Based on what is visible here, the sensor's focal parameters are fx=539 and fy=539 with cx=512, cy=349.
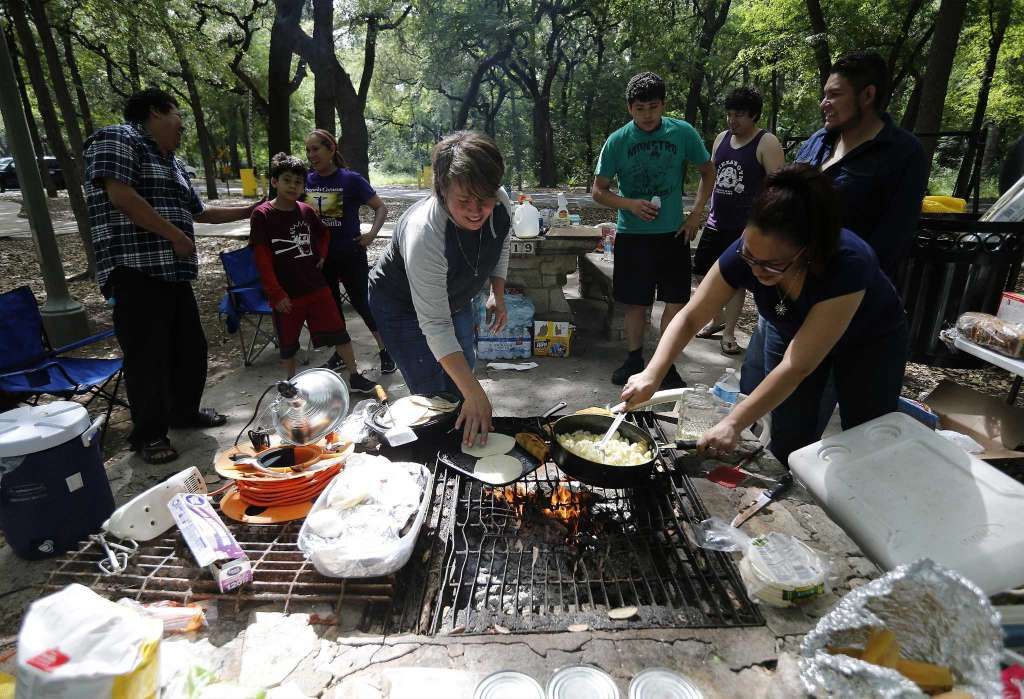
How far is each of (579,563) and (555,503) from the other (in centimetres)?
41

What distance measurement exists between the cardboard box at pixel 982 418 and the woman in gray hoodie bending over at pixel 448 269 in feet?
9.57

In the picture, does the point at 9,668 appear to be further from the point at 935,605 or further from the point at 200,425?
the point at 935,605

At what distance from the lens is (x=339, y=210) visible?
466cm

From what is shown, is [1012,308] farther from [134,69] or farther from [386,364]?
[134,69]

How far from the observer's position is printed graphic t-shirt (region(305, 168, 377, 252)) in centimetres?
462

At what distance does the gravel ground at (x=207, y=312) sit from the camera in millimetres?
4547

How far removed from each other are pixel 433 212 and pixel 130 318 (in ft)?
7.19

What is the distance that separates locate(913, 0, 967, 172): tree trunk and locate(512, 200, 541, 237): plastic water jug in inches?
228

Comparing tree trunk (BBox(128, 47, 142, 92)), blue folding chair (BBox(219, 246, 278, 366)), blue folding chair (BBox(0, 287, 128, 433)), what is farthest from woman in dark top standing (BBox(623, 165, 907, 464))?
tree trunk (BBox(128, 47, 142, 92))

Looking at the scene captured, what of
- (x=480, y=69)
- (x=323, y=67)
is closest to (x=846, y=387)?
(x=323, y=67)

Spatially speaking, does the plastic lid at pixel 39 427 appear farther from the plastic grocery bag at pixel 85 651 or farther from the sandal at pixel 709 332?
the sandal at pixel 709 332

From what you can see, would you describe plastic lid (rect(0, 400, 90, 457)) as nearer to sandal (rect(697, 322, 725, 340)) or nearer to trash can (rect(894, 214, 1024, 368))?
sandal (rect(697, 322, 725, 340))

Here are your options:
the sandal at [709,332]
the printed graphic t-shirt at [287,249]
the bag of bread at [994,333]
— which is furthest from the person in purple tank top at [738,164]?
the printed graphic t-shirt at [287,249]

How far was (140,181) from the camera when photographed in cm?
309
